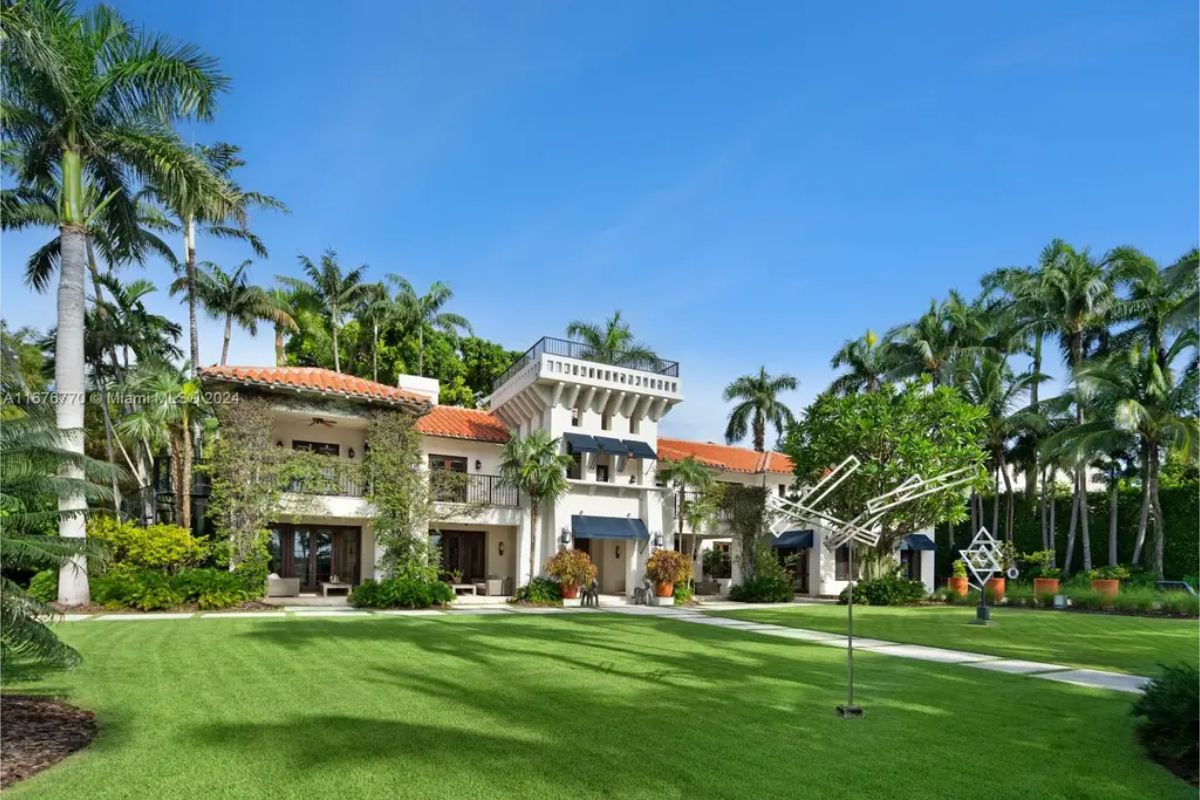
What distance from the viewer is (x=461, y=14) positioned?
1413 cm

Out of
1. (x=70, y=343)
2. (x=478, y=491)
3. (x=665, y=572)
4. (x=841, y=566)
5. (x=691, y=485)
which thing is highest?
(x=70, y=343)

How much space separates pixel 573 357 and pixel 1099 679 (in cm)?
2173

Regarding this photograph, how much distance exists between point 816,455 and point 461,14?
2290 centimetres

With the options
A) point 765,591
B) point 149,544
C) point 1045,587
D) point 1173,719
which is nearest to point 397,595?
point 149,544

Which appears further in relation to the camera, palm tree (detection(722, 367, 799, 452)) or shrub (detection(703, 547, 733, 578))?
palm tree (detection(722, 367, 799, 452))

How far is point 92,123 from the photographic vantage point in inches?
751

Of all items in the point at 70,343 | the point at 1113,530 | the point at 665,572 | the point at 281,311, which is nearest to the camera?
the point at 70,343

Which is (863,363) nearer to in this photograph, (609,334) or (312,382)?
(609,334)

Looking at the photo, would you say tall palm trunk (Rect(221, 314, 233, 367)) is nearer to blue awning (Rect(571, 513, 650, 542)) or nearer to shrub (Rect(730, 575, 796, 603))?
blue awning (Rect(571, 513, 650, 542))

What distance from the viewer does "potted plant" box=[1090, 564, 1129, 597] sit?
89.5ft

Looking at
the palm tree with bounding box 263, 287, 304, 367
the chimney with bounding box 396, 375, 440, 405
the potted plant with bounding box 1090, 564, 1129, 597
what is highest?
the palm tree with bounding box 263, 287, 304, 367

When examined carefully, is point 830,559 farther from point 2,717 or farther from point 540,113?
point 2,717

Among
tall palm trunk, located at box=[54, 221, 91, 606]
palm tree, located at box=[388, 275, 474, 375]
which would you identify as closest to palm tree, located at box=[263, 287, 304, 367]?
palm tree, located at box=[388, 275, 474, 375]

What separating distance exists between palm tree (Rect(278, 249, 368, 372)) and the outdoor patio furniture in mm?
18298
